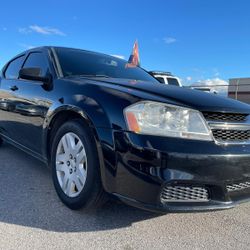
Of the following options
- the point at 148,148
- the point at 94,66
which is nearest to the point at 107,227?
the point at 148,148

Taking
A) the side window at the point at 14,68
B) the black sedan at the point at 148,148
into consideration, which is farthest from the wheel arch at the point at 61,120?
the side window at the point at 14,68

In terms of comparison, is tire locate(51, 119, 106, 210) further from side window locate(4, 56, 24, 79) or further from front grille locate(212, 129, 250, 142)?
side window locate(4, 56, 24, 79)

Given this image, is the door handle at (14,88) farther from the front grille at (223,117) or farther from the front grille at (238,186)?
the front grille at (238,186)

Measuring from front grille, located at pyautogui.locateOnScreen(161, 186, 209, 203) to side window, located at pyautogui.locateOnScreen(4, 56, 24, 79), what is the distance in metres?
2.90

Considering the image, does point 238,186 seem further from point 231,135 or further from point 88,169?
point 88,169

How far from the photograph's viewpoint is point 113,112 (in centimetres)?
250

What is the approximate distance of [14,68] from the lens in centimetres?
478

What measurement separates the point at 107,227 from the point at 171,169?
0.77 meters

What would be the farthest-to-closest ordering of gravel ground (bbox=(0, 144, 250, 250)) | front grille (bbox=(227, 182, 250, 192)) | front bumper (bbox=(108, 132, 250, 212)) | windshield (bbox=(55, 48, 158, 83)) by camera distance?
windshield (bbox=(55, 48, 158, 83))
front grille (bbox=(227, 182, 250, 192))
gravel ground (bbox=(0, 144, 250, 250))
front bumper (bbox=(108, 132, 250, 212))

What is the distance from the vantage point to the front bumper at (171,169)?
231cm

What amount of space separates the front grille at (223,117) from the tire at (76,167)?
0.89 m

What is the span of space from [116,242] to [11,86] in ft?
8.86

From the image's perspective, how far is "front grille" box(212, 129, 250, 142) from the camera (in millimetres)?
2457

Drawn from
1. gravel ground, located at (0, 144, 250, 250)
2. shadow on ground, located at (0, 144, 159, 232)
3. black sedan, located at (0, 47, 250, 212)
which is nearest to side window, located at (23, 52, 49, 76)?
black sedan, located at (0, 47, 250, 212)
